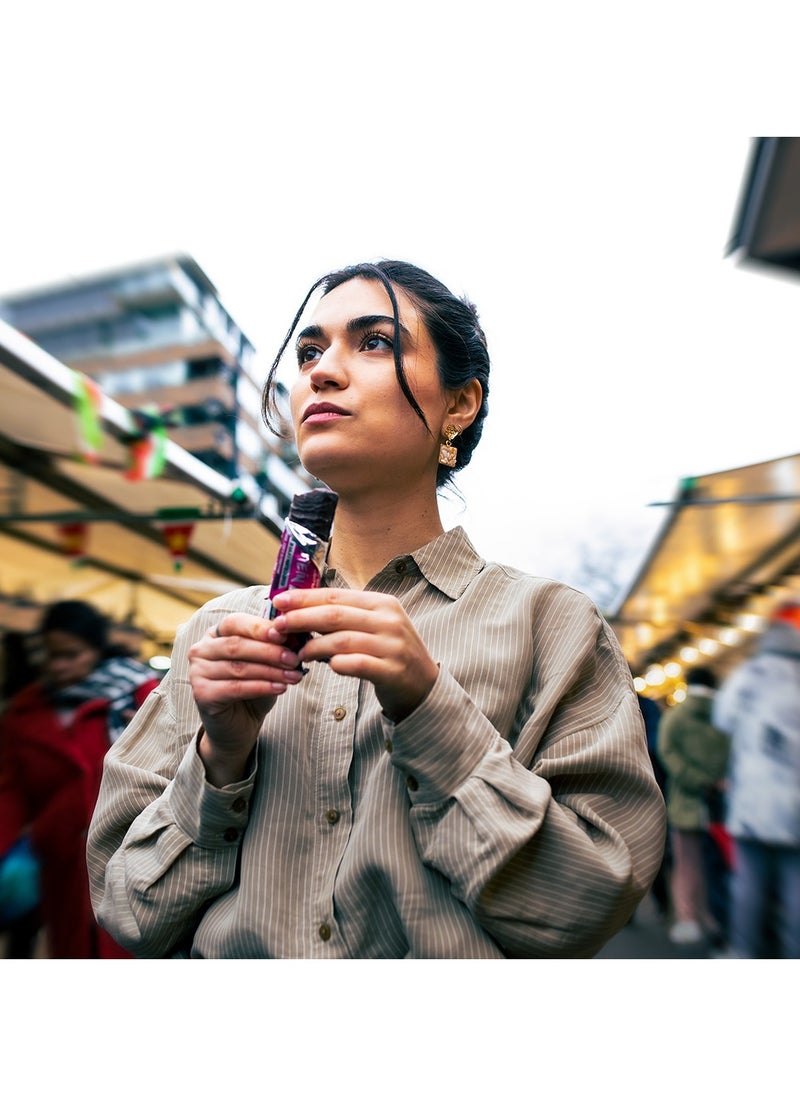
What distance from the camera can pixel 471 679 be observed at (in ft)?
2.44

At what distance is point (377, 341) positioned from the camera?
815 millimetres

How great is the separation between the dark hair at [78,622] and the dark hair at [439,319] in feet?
5.41

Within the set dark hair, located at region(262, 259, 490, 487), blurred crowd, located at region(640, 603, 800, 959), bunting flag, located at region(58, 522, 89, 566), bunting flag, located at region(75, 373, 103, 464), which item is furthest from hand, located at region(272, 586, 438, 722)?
bunting flag, located at region(58, 522, 89, 566)

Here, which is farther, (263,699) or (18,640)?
(18,640)

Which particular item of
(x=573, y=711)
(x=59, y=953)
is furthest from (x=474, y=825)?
(x=59, y=953)

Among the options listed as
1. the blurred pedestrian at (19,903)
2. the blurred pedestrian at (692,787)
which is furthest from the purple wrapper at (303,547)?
the blurred pedestrian at (692,787)

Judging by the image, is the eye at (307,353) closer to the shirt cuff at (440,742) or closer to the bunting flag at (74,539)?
the shirt cuff at (440,742)

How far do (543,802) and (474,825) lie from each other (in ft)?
0.21

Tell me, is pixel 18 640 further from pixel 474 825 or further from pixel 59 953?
pixel 474 825

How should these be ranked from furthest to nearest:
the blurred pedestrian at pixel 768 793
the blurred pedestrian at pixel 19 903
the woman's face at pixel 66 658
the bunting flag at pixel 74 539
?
the bunting flag at pixel 74 539 < the woman's face at pixel 66 658 < the blurred pedestrian at pixel 768 793 < the blurred pedestrian at pixel 19 903

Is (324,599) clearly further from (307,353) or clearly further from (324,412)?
(307,353)

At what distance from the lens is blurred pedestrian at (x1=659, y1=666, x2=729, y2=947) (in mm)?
2748

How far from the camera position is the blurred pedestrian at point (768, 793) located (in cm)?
206

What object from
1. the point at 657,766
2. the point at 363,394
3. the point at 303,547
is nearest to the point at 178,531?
the point at 657,766
